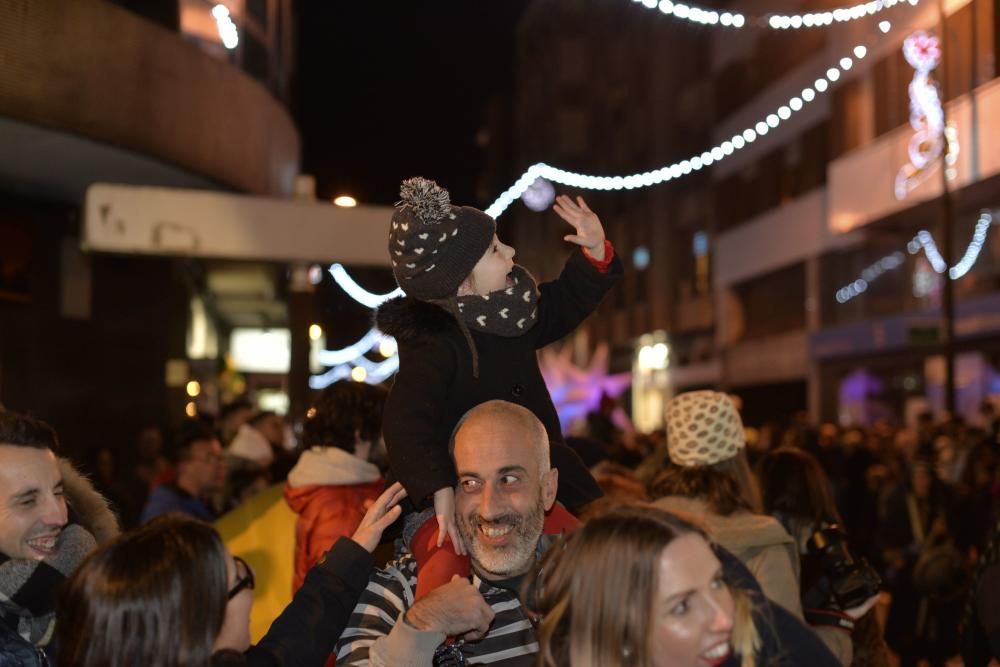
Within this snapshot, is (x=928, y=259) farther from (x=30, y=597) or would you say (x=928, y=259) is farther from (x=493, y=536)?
(x=30, y=597)

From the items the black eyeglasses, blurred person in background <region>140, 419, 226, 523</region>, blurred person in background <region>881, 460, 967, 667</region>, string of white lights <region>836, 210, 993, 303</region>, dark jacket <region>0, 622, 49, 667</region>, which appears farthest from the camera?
string of white lights <region>836, 210, 993, 303</region>

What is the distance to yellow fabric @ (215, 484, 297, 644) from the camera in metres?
6.48

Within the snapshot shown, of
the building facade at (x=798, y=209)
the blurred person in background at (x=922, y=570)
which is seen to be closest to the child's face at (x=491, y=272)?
the blurred person in background at (x=922, y=570)

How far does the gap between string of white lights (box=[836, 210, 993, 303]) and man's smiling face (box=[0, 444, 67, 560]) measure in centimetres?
1844

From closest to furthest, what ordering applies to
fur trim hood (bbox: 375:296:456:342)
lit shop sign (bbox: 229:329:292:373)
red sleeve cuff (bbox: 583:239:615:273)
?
fur trim hood (bbox: 375:296:456:342) < red sleeve cuff (bbox: 583:239:615:273) < lit shop sign (bbox: 229:329:292:373)

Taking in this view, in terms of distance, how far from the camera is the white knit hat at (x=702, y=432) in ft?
18.6

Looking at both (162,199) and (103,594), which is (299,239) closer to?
(162,199)

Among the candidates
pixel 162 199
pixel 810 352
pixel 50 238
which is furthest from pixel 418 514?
pixel 810 352

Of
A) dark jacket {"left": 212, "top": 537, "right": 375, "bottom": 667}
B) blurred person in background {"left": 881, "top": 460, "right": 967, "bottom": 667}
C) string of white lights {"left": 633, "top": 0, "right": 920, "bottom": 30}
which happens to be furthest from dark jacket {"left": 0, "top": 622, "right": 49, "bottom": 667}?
blurred person in background {"left": 881, "top": 460, "right": 967, "bottom": 667}

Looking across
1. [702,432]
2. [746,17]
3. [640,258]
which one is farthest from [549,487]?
[640,258]

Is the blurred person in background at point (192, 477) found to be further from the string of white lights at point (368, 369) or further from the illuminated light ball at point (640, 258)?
the illuminated light ball at point (640, 258)

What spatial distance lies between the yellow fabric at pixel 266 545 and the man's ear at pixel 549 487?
263 centimetres

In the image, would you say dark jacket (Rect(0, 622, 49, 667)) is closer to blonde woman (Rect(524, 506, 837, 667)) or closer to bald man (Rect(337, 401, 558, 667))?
bald man (Rect(337, 401, 558, 667))

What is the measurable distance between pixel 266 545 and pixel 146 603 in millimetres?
3942
